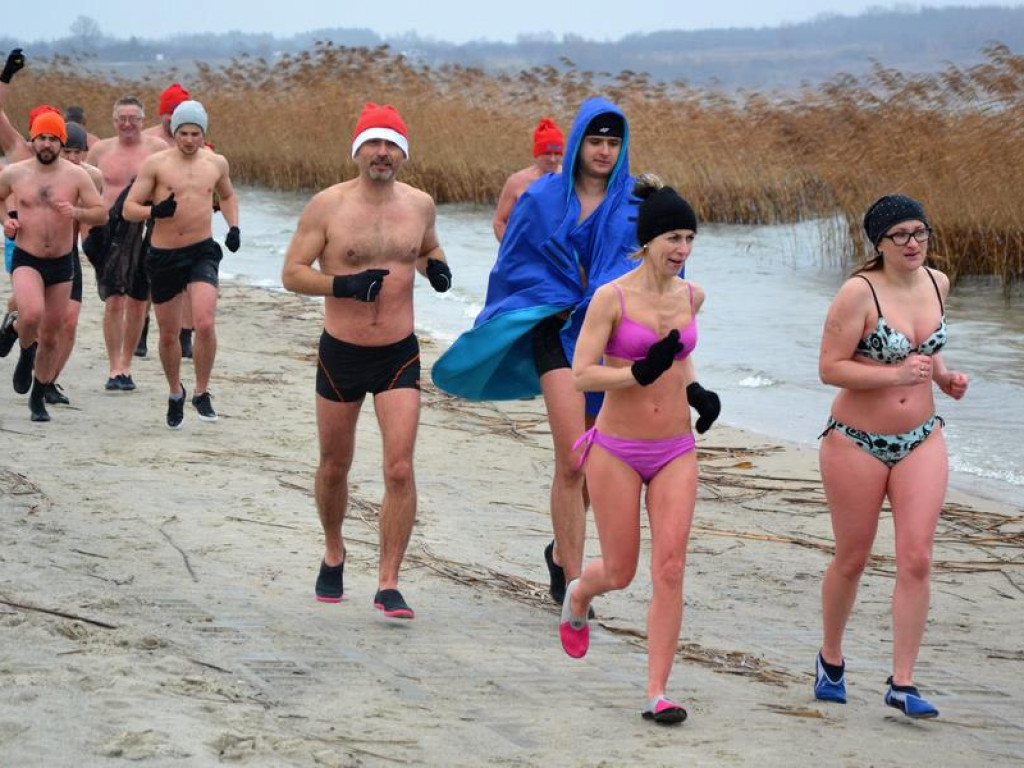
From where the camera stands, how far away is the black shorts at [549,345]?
6840 millimetres

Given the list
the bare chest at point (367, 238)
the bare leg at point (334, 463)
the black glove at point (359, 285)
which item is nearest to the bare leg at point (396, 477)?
the bare leg at point (334, 463)

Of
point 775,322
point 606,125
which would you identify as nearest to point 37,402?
point 606,125

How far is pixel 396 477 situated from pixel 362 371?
1.49ft

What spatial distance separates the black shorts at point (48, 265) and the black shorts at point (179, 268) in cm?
50

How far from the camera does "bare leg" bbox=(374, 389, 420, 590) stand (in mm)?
6492

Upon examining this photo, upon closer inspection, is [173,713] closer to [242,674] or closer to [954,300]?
[242,674]

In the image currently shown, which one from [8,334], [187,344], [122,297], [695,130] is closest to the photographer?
[8,334]

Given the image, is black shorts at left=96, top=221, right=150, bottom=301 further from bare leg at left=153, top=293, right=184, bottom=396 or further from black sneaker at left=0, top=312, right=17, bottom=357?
bare leg at left=153, top=293, right=184, bottom=396

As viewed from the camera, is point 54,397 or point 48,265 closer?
point 48,265

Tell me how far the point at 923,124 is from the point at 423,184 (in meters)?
9.07

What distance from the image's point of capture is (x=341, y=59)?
31344 mm

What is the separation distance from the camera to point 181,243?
34.9 ft

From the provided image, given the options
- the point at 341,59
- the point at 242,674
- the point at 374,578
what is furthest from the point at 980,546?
the point at 341,59

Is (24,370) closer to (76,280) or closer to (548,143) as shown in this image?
(76,280)
